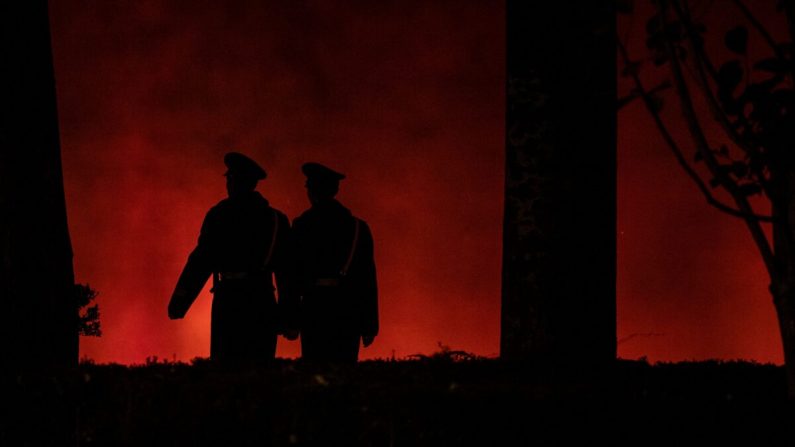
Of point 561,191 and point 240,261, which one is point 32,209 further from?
point 561,191

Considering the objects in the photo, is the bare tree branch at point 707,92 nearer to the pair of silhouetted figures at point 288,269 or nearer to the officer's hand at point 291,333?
the pair of silhouetted figures at point 288,269

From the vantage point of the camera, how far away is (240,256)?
26.2 feet

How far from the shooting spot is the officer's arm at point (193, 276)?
7.89 metres

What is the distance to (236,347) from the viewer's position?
8.22 meters

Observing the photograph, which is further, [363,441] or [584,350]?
[584,350]

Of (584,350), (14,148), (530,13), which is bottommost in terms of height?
(584,350)

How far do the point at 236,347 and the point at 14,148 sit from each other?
2443 millimetres

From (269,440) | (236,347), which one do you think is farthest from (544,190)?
(236,347)

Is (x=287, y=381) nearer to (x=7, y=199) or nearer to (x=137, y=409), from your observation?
(x=137, y=409)

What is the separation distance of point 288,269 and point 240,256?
1.19 feet

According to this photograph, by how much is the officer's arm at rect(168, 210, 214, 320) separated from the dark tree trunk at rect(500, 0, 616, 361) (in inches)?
117

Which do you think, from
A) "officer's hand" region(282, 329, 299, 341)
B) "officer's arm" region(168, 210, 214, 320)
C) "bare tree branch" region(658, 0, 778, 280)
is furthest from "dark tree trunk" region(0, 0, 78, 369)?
"bare tree branch" region(658, 0, 778, 280)

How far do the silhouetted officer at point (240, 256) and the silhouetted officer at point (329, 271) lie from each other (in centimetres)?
17

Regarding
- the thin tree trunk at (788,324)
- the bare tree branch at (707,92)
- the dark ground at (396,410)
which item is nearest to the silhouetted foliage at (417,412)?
the dark ground at (396,410)
